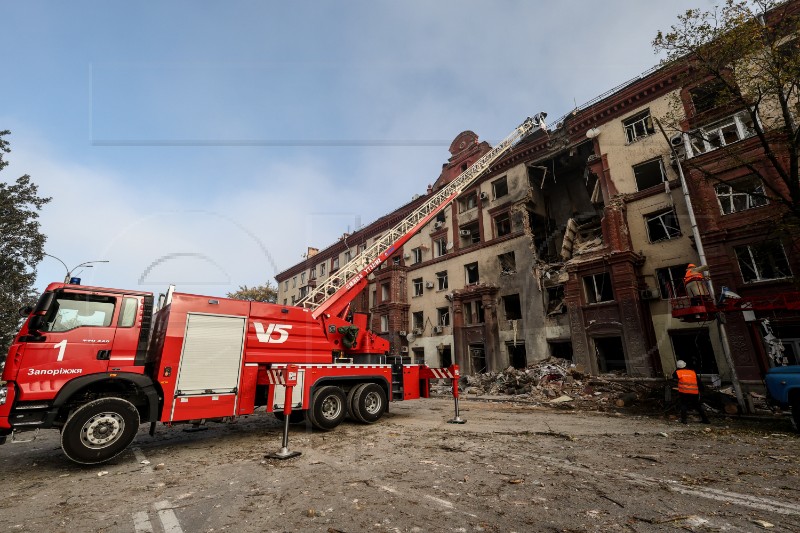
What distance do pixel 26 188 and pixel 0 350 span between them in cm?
1103

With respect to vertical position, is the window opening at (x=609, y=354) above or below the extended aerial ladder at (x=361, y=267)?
below

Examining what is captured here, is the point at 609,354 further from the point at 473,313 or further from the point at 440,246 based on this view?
the point at 440,246

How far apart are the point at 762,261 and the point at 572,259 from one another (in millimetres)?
7844

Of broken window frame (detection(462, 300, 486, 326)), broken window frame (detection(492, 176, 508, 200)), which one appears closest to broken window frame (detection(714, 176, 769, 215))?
broken window frame (detection(492, 176, 508, 200))

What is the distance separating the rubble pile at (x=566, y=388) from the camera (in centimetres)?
1392

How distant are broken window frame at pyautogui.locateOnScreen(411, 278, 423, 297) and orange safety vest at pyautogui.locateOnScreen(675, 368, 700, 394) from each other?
21498 millimetres

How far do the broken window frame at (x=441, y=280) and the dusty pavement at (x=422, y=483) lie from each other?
67.6 ft

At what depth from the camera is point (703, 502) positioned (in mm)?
4352

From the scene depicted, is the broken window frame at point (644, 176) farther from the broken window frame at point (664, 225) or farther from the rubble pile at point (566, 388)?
the rubble pile at point (566, 388)

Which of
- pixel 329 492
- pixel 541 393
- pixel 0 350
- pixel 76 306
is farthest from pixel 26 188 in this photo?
pixel 541 393

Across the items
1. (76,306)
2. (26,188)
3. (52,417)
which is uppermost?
(26,188)

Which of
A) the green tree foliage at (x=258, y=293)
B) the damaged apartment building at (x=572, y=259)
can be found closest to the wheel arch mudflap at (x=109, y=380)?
the damaged apartment building at (x=572, y=259)

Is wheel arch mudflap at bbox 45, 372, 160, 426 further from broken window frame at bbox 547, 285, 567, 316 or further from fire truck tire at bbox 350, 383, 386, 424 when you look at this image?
broken window frame at bbox 547, 285, 567, 316

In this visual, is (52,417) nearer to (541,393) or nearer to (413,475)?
(413,475)
